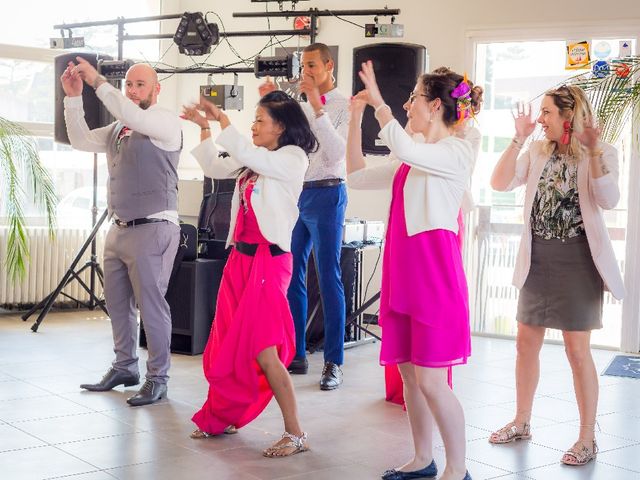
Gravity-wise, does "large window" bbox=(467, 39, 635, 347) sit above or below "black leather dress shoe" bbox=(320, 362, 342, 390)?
above

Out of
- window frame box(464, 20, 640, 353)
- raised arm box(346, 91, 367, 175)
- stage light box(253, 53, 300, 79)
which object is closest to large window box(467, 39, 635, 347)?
window frame box(464, 20, 640, 353)

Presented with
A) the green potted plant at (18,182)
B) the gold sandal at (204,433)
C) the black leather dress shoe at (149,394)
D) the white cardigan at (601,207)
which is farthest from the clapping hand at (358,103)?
the green potted plant at (18,182)

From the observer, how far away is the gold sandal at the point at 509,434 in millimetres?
4004

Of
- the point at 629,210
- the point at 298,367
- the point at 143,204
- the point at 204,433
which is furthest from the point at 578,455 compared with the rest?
the point at 629,210

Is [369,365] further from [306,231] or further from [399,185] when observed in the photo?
[399,185]

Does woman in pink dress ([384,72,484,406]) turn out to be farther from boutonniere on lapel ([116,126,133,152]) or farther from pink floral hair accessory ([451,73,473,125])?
boutonniere on lapel ([116,126,133,152])

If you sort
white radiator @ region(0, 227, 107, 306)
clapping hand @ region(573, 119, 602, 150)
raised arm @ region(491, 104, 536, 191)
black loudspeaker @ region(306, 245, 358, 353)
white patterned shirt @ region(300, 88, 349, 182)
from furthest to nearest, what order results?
white radiator @ region(0, 227, 107, 306)
black loudspeaker @ region(306, 245, 358, 353)
white patterned shirt @ region(300, 88, 349, 182)
raised arm @ region(491, 104, 536, 191)
clapping hand @ region(573, 119, 602, 150)

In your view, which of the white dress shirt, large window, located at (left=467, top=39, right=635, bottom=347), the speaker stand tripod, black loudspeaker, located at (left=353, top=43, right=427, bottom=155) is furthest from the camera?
large window, located at (left=467, top=39, right=635, bottom=347)

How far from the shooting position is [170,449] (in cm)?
372

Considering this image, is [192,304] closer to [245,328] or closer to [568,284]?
[245,328]

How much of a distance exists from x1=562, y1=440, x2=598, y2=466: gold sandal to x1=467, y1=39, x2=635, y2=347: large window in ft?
10.3

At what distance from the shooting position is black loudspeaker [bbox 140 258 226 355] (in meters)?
5.78

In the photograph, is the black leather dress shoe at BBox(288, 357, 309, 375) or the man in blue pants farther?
the black leather dress shoe at BBox(288, 357, 309, 375)

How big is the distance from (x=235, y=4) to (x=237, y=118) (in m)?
0.93
